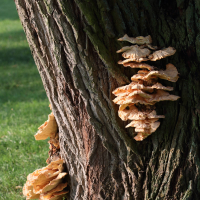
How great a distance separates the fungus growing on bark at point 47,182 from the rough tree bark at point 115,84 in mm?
402

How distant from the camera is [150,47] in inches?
76.5

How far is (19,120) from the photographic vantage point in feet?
19.0

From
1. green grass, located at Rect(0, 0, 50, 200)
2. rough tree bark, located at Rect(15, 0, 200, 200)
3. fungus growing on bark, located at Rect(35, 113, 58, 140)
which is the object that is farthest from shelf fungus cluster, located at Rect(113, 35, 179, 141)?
green grass, located at Rect(0, 0, 50, 200)

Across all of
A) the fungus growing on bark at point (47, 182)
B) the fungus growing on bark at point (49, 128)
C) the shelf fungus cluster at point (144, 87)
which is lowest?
the fungus growing on bark at point (47, 182)

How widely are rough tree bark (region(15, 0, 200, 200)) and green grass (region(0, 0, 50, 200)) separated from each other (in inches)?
70.9

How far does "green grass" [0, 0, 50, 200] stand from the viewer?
3.85 meters

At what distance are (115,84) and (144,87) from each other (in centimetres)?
32

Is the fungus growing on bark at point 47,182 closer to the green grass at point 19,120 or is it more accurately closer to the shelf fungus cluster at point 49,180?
the shelf fungus cluster at point 49,180

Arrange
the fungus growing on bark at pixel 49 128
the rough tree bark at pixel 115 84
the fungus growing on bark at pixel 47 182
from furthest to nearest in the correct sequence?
the fungus growing on bark at pixel 49 128 → the fungus growing on bark at pixel 47 182 → the rough tree bark at pixel 115 84

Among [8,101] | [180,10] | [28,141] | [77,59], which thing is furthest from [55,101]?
[8,101]

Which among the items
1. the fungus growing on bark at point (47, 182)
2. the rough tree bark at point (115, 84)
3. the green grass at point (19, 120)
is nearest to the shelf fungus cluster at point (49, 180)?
the fungus growing on bark at point (47, 182)

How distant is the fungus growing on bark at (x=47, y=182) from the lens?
2.59 metres

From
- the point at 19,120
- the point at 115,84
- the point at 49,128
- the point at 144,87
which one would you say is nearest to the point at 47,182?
the point at 49,128

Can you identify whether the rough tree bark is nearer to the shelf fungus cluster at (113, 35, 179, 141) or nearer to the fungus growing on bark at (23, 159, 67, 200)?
the shelf fungus cluster at (113, 35, 179, 141)
